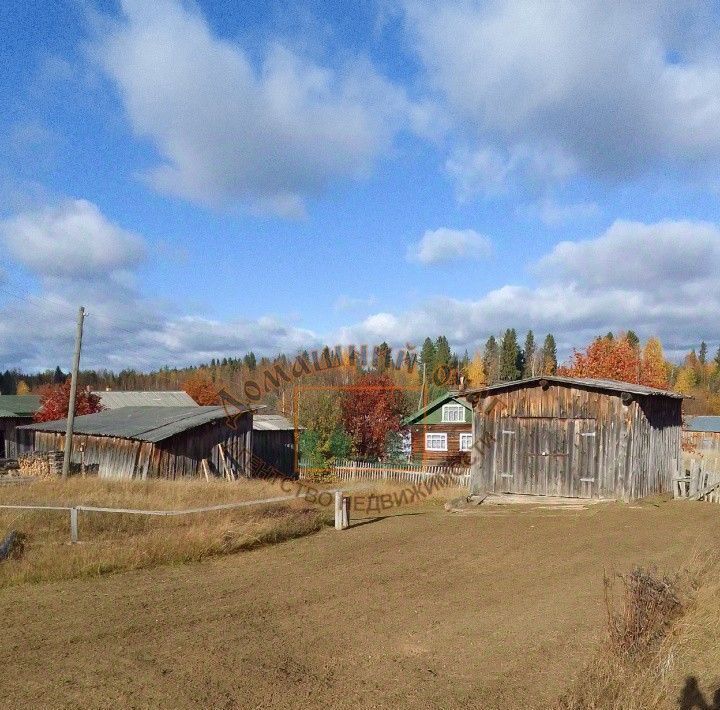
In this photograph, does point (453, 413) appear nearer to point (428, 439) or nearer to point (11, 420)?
point (428, 439)

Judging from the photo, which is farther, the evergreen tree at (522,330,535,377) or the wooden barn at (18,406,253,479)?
the evergreen tree at (522,330,535,377)

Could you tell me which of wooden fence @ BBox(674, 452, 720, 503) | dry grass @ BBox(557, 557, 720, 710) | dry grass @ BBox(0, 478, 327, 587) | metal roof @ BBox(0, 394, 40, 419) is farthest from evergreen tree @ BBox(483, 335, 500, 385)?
dry grass @ BBox(557, 557, 720, 710)

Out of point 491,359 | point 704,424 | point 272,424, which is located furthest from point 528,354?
point 272,424

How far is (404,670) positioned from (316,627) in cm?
177

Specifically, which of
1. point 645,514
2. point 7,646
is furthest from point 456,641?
point 645,514

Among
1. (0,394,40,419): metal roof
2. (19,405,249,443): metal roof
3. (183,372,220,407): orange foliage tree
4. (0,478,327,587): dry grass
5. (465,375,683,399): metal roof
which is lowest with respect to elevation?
(0,478,327,587): dry grass

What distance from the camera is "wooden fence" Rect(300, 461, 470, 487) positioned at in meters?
29.1

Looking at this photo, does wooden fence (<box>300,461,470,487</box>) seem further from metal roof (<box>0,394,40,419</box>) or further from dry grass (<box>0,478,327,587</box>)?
metal roof (<box>0,394,40,419</box>)

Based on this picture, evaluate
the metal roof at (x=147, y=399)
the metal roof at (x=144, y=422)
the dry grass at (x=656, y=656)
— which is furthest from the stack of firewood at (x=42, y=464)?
the dry grass at (x=656, y=656)

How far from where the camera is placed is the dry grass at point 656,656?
563 cm

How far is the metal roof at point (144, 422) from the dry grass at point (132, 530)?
606 centimetres

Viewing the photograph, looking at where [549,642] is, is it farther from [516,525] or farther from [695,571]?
[516,525]

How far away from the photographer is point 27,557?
11.4m

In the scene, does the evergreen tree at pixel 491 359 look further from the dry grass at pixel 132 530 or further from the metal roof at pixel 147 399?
the dry grass at pixel 132 530
